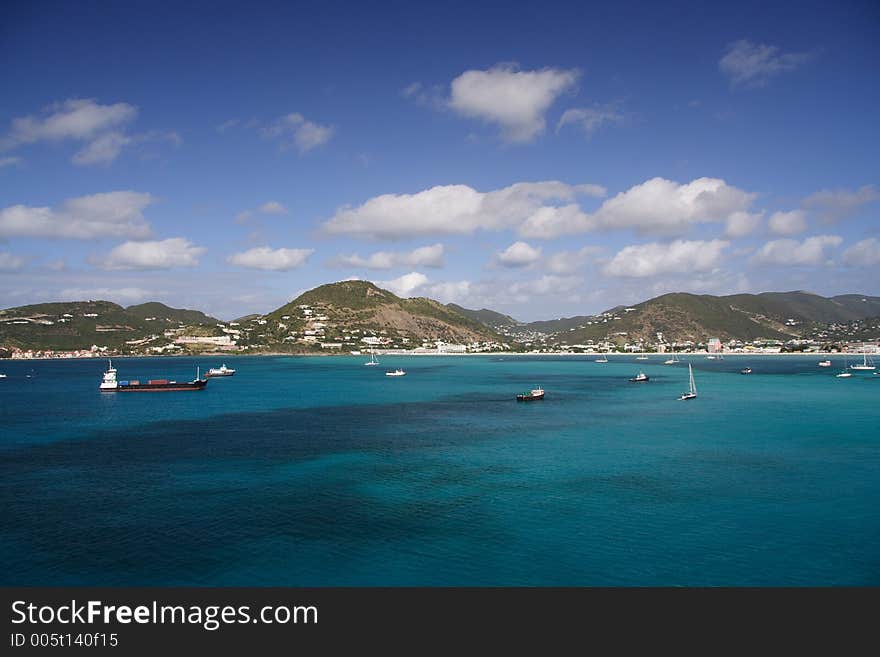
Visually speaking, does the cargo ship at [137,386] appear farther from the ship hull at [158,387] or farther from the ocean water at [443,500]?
the ocean water at [443,500]

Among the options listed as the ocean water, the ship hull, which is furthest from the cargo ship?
the ocean water

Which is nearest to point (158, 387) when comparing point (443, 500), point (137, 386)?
point (137, 386)

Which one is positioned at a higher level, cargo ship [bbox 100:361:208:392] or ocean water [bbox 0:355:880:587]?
cargo ship [bbox 100:361:208:392]

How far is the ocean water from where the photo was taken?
24.4m

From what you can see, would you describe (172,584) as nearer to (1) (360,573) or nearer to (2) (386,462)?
(1) (360,573)

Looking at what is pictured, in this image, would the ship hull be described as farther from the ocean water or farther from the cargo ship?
the ocean water

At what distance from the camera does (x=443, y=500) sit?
34438 millimetres

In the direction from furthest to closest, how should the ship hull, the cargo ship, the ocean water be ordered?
the ship hull, the cargo ship, the ocean water

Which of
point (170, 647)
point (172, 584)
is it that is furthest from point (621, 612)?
point (172, 584)

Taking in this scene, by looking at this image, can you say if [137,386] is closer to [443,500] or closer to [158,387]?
[158,387]

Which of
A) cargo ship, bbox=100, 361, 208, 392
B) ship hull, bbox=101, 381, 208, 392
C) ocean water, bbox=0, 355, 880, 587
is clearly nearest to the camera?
ocean water, bbox=0, 355, 880, 587

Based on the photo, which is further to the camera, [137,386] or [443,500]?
[137,386]

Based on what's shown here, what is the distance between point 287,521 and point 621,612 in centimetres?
1863

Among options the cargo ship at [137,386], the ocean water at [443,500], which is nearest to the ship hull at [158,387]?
the cargo ship at [137,386]
